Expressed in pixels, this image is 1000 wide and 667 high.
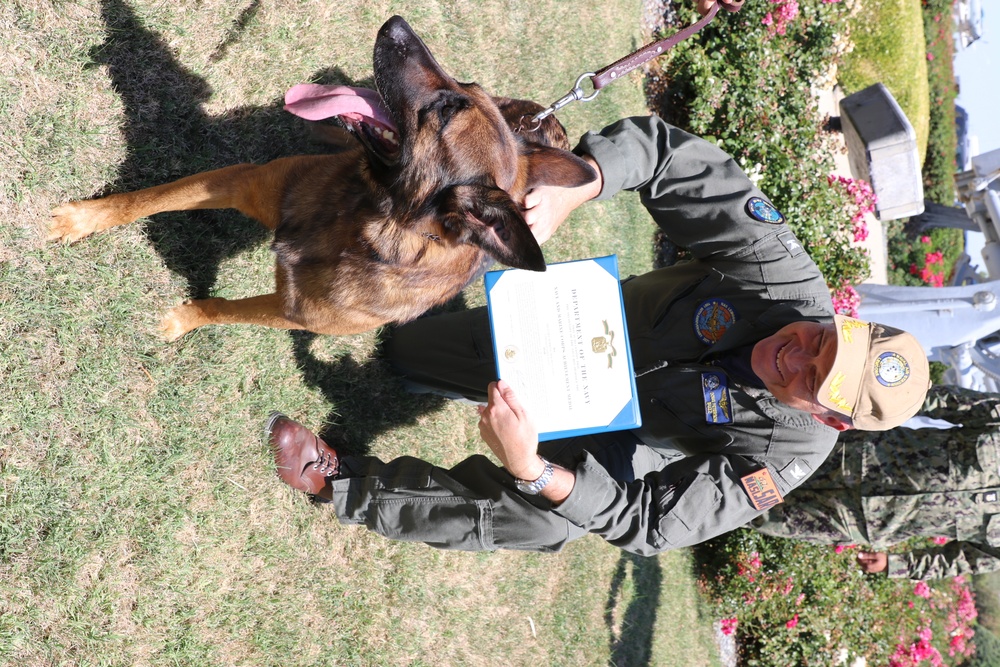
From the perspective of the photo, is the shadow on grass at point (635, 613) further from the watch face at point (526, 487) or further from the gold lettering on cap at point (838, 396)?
the gold lettering on cap at point (838, 396)

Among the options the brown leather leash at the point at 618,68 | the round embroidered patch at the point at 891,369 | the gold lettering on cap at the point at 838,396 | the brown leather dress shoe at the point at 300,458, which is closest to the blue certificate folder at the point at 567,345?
the brown leather leash at the point at 618,68

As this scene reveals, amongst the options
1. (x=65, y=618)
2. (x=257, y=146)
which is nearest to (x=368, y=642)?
(x=65, y=618)

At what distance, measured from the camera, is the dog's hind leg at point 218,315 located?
11.5 ft

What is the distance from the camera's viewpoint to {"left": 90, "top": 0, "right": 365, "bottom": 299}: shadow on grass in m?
3.67

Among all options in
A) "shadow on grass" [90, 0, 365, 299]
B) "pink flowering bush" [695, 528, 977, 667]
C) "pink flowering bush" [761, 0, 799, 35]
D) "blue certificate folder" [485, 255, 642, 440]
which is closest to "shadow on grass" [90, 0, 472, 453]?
"shadow on grass" [90, 0, 365, 299]

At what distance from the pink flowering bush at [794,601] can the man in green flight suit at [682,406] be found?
397cm

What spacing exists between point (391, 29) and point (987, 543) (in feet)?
18.5

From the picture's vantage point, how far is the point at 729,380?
3648mm

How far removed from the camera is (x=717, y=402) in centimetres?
361

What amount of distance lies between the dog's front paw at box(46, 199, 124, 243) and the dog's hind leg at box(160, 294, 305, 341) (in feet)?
1.89

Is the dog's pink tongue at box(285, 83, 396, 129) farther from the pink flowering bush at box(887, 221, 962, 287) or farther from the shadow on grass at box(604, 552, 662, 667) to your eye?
the pink flowering bush at box(887, 221, 962, 287)

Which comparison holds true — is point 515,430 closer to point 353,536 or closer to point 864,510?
point 353,536

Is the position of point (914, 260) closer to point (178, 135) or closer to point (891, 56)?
point (891, 56)

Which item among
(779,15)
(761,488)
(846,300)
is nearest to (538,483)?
(761,488)
